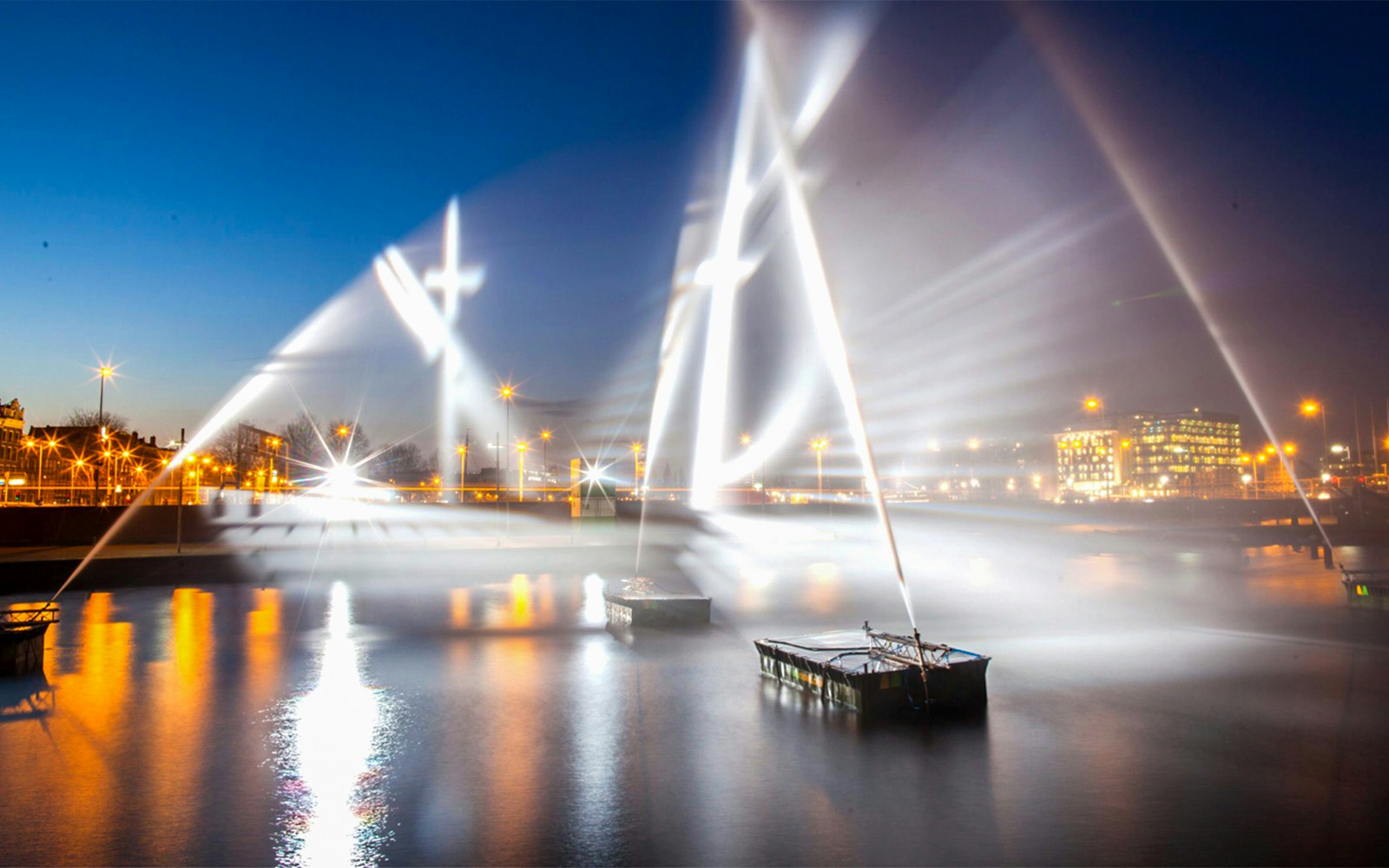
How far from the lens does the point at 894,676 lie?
1386 cm

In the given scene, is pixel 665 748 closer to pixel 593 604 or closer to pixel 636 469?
pixel 593 604

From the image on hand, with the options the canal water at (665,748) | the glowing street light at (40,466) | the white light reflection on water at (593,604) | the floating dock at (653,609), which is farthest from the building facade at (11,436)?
the floating dock at (653,609)

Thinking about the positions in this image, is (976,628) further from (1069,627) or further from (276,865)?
(276,865)

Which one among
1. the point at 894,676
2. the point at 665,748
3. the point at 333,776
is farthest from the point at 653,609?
the point at 333,776

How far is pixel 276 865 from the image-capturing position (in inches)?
321

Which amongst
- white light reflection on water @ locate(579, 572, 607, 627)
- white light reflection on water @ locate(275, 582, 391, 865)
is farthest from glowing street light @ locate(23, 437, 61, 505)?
white light reflection on water @ locate(275, 582, 391, 865)

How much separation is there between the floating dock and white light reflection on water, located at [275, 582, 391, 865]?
8.14 meters

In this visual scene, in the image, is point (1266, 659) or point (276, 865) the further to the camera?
point (1266, 659)

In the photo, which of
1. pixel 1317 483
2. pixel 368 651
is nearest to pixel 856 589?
pixel 368 651

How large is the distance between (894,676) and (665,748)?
3840 mm

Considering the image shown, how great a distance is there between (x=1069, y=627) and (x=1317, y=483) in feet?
390

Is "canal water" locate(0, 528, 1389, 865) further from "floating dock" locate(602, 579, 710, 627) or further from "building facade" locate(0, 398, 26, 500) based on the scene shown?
"building facade" locate(0, 398, 26, 500)

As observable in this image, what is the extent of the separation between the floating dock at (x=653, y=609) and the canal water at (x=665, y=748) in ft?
2.53

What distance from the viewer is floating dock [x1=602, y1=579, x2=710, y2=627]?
79.5 ft
